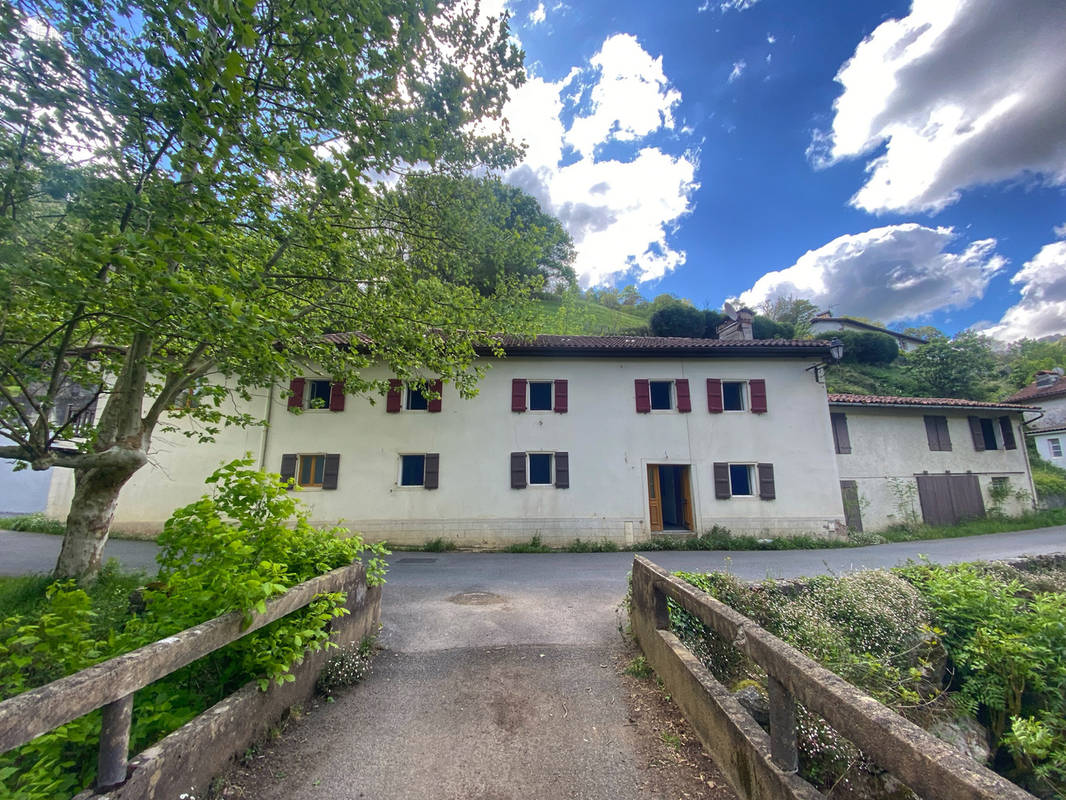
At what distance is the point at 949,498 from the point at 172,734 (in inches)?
820

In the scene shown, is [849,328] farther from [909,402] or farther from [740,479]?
[740,479]

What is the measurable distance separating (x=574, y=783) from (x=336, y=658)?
90.3 inches

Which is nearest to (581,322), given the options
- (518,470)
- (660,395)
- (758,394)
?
(660,395)

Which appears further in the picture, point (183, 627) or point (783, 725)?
point (183, 627)

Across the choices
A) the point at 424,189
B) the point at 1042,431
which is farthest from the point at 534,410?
the point at 1042,431

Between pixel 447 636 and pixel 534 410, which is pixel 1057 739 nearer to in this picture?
pixel 447 636

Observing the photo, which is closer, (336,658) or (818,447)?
(336,658)

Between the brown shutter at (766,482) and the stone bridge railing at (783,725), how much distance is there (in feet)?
33.2

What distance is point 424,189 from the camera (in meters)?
6.61

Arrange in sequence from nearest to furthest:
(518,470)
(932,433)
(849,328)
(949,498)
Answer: (518,470) → (949,498) → (932,433) → (849,328)

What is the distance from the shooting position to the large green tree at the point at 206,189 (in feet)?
11.4

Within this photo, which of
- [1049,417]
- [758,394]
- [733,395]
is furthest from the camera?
[1049,417]

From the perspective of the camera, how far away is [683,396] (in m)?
12.8

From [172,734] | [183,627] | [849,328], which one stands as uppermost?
[849,328]
